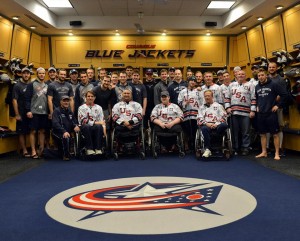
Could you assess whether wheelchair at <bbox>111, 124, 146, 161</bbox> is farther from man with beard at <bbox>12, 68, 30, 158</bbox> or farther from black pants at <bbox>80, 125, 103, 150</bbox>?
man with beard at <bbox>12, 68, 30, 158</bbox>

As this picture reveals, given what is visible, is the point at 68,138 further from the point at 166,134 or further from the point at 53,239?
the point at 53,239

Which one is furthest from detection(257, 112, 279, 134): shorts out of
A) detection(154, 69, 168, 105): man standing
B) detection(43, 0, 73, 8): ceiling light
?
detection(43, 0, 73, 8): ceiling light

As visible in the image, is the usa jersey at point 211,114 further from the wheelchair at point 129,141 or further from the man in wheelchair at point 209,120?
the wheelchair at point 129,141

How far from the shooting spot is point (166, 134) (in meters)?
5.44

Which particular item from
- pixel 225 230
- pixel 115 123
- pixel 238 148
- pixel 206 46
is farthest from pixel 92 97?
pixel 206 46

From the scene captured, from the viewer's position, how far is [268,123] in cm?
533

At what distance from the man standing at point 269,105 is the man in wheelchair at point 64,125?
3084mm

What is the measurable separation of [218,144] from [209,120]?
17.3 inches

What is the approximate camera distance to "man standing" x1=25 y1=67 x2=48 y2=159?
19.1ft

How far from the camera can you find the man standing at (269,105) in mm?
5270

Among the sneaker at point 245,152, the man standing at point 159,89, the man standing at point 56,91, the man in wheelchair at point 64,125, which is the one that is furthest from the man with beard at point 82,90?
the sneaker at point 245,152

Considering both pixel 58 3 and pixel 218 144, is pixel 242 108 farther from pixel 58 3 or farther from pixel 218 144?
pixel 58 3

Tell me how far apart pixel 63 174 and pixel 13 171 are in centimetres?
85

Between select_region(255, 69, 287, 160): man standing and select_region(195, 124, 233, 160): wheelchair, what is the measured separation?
2.02 ft
